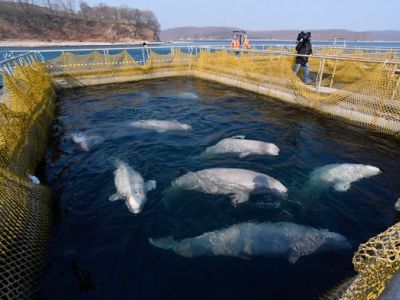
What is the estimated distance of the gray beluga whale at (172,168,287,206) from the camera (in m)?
7.09

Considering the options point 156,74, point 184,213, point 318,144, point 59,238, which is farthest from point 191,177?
point 156,74

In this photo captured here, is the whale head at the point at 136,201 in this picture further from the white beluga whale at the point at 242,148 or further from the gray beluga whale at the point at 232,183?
the white beluga whale at the point at 242,148

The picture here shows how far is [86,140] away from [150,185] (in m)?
4.36

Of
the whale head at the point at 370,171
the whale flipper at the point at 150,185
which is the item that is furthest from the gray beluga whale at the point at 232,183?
the whale head at the point at 370,171

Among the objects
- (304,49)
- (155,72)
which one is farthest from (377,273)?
(155,72)

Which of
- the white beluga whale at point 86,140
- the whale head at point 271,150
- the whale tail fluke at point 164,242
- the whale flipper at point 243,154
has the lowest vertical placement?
the whale tail fluke at point 164,242

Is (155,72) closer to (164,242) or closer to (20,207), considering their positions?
(20,207)

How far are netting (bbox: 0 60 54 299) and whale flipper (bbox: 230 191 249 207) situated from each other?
14.0 ft

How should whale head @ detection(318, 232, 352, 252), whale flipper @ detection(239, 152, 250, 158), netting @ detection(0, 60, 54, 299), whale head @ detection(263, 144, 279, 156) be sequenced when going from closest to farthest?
1. netting @ detection(0, 60, 54, 299)
2. whale head @ detection(318, 232, 352, 252)
3. whale flipper @ detection(239, 152, 250, 158)
4. whale head @ detection(263, 144, 279, 156)

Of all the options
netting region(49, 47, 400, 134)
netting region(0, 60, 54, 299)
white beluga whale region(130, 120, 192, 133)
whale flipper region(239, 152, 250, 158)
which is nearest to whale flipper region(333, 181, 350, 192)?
whale flipper region(239, 152, 250, 158)

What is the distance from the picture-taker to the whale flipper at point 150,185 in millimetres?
7471

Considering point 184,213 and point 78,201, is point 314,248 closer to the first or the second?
point 184,213

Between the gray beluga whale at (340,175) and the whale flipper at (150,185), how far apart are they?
170 inches

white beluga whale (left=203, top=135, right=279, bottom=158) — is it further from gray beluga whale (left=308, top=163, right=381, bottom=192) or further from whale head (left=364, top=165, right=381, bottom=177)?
whale head (left=364, top=165, right=381, bottom=177)
